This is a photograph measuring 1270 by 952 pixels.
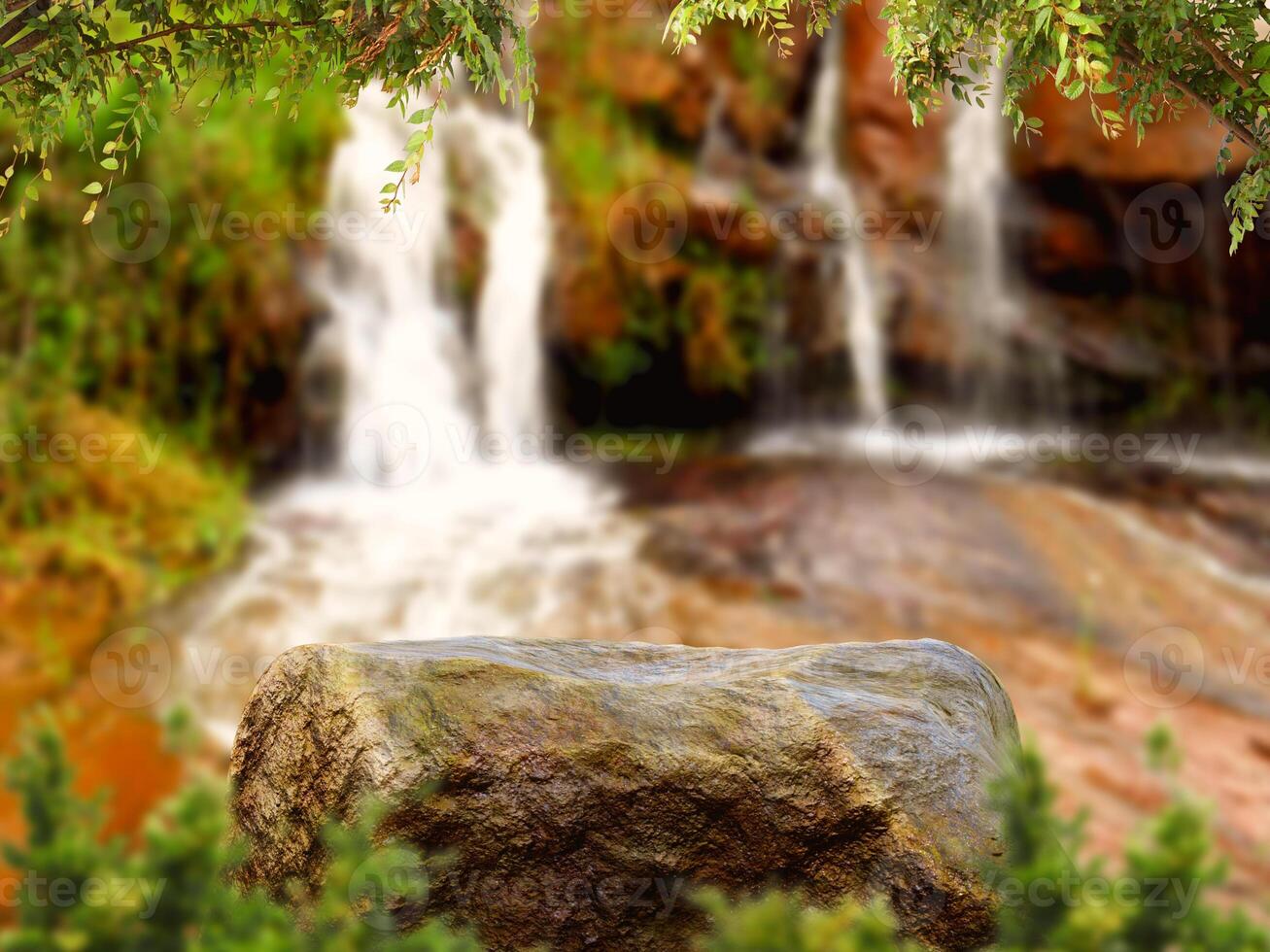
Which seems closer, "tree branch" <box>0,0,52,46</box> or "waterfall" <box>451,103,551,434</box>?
"tree branch" <box>0,0,52,46</box>

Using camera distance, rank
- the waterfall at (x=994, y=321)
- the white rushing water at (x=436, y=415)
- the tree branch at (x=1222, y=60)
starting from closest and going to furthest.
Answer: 1. the tree branch at (x=1222, y=60)
2. the white rushing water at (x=436, y=415)
3. the waterfall at (x=994, y=321)

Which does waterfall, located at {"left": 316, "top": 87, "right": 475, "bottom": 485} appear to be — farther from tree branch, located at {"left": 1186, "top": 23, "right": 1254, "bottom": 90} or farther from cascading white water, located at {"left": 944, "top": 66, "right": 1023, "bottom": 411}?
tree branch, located at {"left": 1186, "top": 23, "right": 1254, "bottom": 90}

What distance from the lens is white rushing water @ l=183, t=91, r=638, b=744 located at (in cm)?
1264

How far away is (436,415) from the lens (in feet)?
49.4

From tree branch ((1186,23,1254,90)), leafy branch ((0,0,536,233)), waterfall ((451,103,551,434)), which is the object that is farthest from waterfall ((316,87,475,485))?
tree branch ((1186,23,1254,90))

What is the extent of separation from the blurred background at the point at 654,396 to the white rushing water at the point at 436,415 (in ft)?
0.15

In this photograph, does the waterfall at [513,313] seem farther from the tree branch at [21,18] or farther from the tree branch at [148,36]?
the tree branch at [21,18]

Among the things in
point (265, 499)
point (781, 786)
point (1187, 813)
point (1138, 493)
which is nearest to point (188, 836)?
point (1187, 813)

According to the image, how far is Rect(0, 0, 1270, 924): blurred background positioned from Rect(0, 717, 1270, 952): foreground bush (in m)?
7.59

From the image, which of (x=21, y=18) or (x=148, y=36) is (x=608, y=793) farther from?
(x=21, y=18)

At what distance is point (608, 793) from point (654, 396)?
39.3 ft

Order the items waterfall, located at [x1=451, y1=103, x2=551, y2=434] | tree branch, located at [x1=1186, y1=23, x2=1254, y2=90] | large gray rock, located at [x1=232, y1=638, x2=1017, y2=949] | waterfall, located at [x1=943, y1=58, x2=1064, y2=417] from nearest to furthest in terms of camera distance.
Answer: large gray rock, located at [x1=232, y1=638, x2=1017, y2=949] < tree branch, located at [x1=1186, y1=23, x2=1254, y2=90] < waterfall, located at [x1=451, y1=103, x2=551, y2=434] < waterfall, located at [x1=943, y1=58, x2=1064, y2=417]

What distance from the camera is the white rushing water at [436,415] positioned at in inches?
498

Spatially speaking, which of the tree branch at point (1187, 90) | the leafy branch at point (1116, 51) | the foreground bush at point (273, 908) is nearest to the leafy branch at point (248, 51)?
the leafy branch at point (1116, 51)
